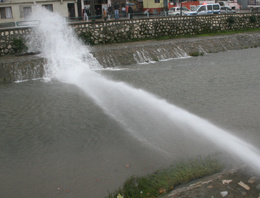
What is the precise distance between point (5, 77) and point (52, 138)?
7460mm

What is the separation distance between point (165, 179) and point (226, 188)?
3.97 feet

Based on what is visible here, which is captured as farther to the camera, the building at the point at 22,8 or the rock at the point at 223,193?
the building at the point at 22,8

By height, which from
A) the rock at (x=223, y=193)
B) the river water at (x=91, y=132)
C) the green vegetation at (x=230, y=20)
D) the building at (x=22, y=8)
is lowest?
the river water at (x=91, y=132)

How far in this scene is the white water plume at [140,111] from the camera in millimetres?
7113

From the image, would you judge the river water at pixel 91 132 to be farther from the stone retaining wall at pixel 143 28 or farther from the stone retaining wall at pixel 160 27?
the stone retaining wall at pixel 160 27

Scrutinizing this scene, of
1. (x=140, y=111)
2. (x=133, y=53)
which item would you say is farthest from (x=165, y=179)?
(x=133, y=53)

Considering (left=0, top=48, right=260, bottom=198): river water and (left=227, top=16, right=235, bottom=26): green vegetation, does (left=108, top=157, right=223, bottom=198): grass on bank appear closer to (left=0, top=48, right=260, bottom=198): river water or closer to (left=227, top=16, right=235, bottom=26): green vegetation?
(left=0, top=48, right=260, bottom=198): river water

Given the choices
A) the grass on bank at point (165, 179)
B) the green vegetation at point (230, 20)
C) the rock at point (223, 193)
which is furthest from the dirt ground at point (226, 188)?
the green vegetation at point (230, 20)

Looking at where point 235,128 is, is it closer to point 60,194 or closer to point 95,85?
point 60,194

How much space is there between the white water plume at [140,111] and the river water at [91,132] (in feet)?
0.82

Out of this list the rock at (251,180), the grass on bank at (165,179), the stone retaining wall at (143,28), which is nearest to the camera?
the rock at (251,180)

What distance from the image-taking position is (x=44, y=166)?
21.3 ft

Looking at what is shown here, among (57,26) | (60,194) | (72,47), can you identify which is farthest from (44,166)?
(57,26)

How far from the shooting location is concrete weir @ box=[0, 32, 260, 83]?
47.5 feet
